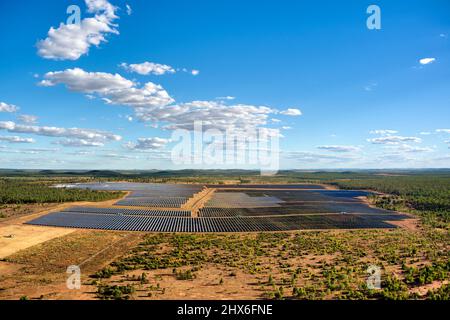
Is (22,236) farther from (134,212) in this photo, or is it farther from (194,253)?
(134,212)

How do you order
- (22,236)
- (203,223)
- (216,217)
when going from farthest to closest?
1. (216,217)
2. (203,223)
3. (22,236)

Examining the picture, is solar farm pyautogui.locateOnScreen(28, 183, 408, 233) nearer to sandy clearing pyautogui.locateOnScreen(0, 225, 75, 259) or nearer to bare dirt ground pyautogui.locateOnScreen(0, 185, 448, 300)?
sandy clearing pyautogui.locateOnScreen(0, 225, 75, 259)

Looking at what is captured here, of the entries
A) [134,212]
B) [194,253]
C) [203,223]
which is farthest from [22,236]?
[203,223]

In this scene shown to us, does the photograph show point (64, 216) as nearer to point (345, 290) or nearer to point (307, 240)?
point (307, 240)

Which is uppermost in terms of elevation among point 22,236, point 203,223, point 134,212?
point 22,236

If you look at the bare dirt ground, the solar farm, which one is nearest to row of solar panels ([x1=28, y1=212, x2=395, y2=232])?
the solar farm

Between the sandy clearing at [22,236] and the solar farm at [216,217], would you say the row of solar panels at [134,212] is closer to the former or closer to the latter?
the solar farm at [216,217]

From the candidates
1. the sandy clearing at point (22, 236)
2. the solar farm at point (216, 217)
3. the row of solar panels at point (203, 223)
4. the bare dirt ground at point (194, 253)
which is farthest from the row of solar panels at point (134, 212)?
the sandy clearing at point (22, 236)
